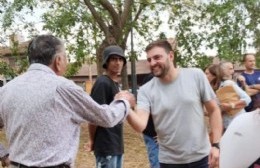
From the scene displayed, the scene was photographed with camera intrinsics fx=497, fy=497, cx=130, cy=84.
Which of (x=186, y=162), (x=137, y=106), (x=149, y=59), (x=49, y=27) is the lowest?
(x=186, y=162)

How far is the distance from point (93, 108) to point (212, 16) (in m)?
11.4

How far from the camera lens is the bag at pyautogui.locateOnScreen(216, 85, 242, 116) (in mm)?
5707

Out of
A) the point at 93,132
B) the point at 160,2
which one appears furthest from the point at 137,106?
the point at 160,2

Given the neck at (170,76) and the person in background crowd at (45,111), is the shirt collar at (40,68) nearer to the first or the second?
the person in background crowd at (45,111)

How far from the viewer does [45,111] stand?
2.96 meters

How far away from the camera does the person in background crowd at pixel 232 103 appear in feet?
18.6

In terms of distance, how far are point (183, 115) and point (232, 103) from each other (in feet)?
6.33

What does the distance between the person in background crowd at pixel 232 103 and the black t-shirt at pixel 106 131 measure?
5.01 feet

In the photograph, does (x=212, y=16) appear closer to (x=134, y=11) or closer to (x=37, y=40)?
(x=134, y=11)

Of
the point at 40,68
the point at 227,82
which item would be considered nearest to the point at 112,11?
the point at 227,82

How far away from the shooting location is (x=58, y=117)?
2990 mm

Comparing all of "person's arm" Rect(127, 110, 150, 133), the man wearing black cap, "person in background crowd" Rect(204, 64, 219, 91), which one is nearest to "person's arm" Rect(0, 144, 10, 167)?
"person's arm" Rect(127, 110, 150, 133)

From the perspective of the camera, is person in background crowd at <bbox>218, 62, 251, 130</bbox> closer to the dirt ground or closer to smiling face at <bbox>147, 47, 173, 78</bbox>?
smiling face at <bbox>147, 47, 173, 78</bbox>

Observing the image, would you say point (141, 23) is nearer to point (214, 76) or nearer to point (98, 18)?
point (98, 18)
